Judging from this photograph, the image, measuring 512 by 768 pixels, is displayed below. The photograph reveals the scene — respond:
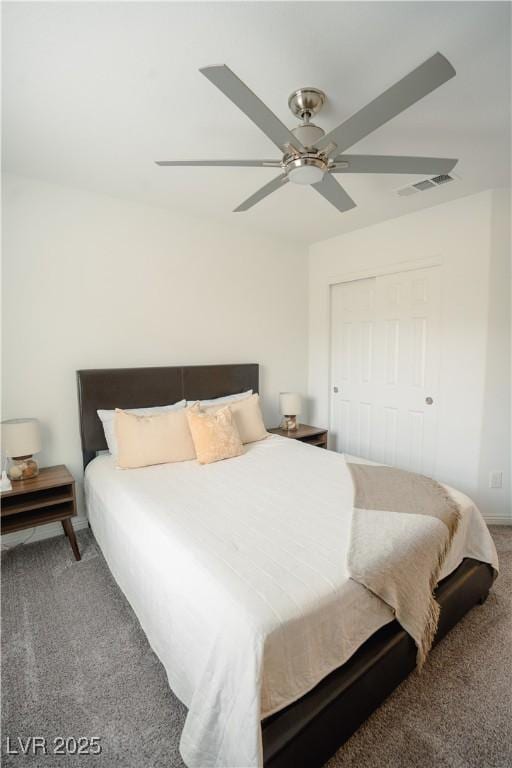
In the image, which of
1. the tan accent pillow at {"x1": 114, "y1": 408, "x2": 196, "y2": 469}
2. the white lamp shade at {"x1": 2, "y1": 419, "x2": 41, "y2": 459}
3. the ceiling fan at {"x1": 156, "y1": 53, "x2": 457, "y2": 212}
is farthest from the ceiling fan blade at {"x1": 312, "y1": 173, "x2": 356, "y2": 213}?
the white lamp shade at {"x1": 2, "y1": 419, "x2": 41, "y2": 459}

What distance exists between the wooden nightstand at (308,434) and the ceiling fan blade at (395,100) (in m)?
2.56

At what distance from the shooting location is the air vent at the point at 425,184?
2.46 meters

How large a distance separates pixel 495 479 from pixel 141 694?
286 cm

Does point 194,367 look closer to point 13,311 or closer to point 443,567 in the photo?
point 13,311

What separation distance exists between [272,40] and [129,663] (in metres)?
2.67

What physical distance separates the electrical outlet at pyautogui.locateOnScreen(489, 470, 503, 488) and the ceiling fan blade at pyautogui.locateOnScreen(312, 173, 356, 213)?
2.39 metres

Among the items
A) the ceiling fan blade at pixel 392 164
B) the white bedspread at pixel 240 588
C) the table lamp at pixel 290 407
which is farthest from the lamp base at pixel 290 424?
the ceiling fan blade at pixel 392 164

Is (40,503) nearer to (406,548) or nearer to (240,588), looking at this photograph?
(240,588)

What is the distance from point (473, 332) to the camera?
2.84 meters

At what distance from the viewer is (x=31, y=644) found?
171cm

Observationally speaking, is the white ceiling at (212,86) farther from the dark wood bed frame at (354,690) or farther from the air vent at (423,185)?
the dark wood bed frame at (354,690)

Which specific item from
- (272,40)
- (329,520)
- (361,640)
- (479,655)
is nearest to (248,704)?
(361,640)

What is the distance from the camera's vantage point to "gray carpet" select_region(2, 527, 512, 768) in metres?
1.26

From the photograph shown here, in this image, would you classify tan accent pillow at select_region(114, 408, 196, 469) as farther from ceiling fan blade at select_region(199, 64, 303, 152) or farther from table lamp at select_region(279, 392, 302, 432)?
ceiling fan blade at select_region(199, 64, 303, 152)
